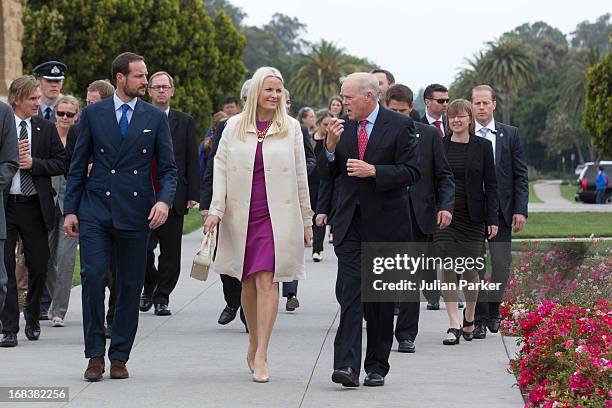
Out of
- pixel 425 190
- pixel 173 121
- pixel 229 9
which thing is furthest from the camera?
pixel 229 9

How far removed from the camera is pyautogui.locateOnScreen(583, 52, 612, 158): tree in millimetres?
42875

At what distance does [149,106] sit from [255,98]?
716mm

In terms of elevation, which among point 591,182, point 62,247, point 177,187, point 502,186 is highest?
point 502,186

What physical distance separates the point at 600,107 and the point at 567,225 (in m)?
16.6

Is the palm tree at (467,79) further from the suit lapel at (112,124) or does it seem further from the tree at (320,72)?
the suit lapel at (112,124)

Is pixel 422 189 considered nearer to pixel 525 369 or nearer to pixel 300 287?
pixel 525 369

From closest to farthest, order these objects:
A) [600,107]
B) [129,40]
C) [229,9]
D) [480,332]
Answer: [480,332] → [600,107] → [129,40] → [229,9]

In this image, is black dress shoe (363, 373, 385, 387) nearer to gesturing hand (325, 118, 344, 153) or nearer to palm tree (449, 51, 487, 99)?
gesturing hand (325, 118, 344, 153)

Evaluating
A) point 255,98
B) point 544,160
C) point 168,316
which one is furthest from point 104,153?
point 544,160

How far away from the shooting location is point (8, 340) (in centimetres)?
977

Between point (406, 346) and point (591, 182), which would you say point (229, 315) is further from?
point (591, 182)

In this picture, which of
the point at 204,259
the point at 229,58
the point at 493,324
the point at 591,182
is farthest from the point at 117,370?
the point at 229,58

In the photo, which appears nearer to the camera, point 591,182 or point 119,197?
point 119,197

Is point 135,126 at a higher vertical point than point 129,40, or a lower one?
higher
